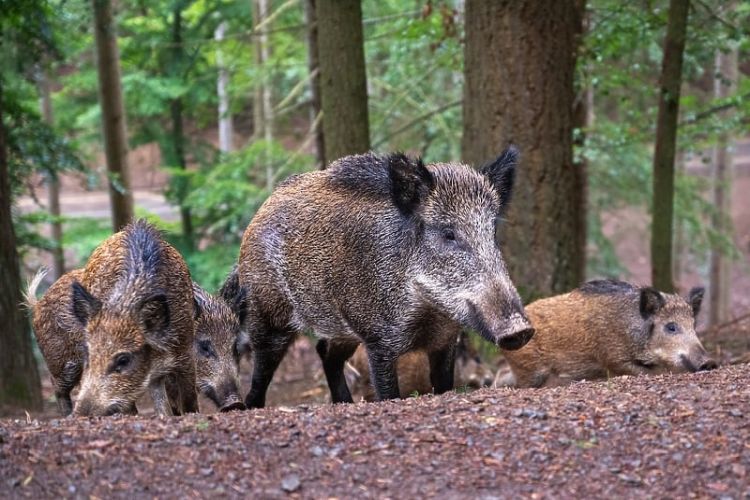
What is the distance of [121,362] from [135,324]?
25 centimetres

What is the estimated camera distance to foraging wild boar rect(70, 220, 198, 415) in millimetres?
5787

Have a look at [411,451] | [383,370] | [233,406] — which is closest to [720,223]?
[383,370]

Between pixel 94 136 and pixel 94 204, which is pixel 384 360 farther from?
pixel 94 204

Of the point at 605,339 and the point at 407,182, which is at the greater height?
the point at 407,182

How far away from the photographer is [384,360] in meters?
6.07

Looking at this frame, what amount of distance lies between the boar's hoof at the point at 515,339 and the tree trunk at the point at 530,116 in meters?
3.58

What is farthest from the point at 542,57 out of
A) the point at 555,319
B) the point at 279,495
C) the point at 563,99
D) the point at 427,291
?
the point at 279,495

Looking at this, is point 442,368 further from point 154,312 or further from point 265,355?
point 154,312

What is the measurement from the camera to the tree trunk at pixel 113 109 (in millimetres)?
12812

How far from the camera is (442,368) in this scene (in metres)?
6.44

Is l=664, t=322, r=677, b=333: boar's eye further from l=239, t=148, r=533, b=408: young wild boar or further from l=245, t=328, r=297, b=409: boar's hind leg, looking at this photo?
l=245, t=328, r=297, b=409: boar's hind leg

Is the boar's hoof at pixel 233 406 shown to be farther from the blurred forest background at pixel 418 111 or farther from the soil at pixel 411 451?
the blurred forest background at pixel 418 111

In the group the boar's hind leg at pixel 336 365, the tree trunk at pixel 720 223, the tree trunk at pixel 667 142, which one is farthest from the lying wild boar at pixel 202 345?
the tree trunk at pixel 720 223

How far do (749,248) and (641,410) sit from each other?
28.6 metres
